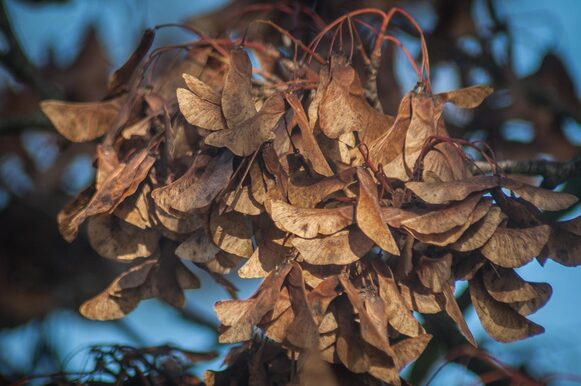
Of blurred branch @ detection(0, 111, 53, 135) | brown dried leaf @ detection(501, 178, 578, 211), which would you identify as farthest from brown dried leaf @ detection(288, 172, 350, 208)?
blurred branch @ detection(0, 111, 53, 135)

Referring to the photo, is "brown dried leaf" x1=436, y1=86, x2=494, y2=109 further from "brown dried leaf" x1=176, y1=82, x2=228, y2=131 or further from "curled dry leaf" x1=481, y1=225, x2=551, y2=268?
"brown dried leaf" x1=176, y1=82, x2=228, y2=131

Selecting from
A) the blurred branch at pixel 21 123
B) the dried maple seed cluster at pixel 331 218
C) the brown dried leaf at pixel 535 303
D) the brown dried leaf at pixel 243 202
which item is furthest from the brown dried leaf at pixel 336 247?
the blurred branch at pixel 21 123

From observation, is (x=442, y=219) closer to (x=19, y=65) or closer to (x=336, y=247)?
(x=336, y=247)

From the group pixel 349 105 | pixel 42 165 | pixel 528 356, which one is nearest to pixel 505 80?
pixel 528 356

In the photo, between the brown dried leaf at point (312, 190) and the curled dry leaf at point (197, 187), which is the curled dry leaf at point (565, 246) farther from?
the curled dry leaf at point (197, 187)

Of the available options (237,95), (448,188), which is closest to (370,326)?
(448,188)

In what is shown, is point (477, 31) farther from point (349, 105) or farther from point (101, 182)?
point (101, 182)
